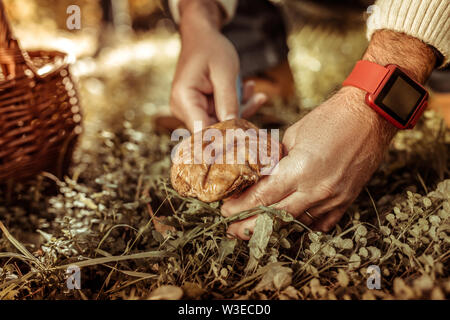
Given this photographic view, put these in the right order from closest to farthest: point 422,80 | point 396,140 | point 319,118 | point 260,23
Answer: point 319,118 < point 422,80 < point 396,140 < point 260,23

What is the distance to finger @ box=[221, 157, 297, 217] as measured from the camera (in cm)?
98

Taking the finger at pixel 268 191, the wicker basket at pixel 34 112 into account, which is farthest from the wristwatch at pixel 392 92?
the wicker basket at pixel 34 112

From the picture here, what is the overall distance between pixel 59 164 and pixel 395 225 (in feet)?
4.48

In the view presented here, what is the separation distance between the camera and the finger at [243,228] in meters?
1.01

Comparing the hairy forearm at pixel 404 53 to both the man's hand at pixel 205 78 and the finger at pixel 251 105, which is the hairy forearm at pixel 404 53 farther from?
the finger at pixel 251 105

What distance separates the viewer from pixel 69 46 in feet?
9.23

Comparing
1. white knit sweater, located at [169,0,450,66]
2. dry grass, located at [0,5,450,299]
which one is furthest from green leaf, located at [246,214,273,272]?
white knit sweater, located at [169,0,450,66]

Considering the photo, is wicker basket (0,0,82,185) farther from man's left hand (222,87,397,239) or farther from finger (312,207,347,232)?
finger (312,207,347,232)

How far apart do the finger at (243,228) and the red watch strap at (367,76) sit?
1.79ft

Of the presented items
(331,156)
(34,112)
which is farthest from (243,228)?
(34,112)

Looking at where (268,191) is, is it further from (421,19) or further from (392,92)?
(421,19)

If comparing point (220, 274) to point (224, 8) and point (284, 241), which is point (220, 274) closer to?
point (284, 241)

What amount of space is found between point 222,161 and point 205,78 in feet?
1.89
